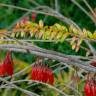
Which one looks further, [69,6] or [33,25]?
[69,6]

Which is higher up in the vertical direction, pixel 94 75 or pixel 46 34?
pixel 46 34

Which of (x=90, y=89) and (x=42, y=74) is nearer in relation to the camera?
(x=90, y=89)

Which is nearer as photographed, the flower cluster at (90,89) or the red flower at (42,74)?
the flower cluster at (90,89)

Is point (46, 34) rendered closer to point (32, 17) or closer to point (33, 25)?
point (33, 25)

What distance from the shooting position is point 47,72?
125cm

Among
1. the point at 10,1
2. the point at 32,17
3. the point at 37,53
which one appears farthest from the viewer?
the point at 10,1

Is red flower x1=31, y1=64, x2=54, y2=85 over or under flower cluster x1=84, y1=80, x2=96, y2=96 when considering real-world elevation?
over

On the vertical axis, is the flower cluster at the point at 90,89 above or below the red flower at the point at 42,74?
below

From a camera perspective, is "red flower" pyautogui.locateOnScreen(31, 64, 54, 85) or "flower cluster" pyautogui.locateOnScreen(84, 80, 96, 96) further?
"red flower" pyautogui.locateOnScreen(31, 64, 54, 85)

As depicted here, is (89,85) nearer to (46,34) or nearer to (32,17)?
(46,34)

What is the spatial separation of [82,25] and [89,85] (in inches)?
98.8

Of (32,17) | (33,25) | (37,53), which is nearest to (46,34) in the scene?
(33,25)

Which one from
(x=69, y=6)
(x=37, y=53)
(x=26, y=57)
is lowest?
(x=26, y=57)

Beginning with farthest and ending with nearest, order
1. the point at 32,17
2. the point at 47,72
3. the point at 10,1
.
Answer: the point at 10,1 < the point at 32,17 < the point at 47,72
